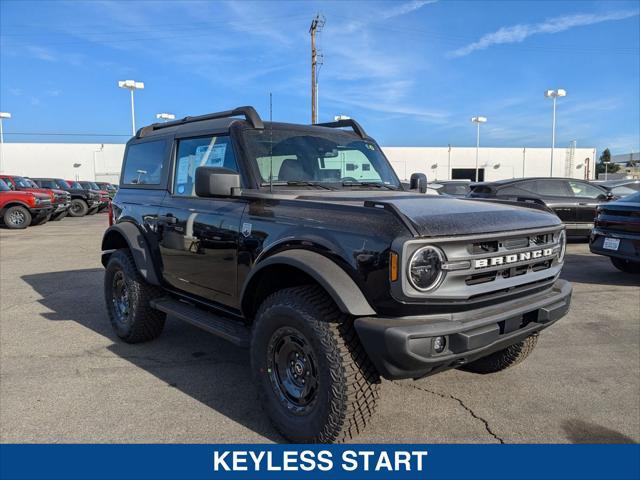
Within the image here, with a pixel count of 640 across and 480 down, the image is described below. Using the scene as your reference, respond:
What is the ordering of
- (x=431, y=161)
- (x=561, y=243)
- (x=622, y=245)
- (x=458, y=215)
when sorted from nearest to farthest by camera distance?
(x=458, y=215), (x=561, y=243), (x=622, y=245), (x=431, y=161)

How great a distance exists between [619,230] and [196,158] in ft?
20.3

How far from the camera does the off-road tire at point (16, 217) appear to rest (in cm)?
1677

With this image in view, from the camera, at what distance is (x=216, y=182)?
3.24 m

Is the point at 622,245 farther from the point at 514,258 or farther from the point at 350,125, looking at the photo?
the point at 514,258

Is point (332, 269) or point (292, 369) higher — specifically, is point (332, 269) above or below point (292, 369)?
above

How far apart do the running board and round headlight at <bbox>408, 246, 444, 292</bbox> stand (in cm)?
131

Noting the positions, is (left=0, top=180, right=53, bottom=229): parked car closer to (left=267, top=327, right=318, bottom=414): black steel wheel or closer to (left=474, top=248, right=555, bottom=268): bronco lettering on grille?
(left=267, top=327, right=318, bottom=414): black steel wheel

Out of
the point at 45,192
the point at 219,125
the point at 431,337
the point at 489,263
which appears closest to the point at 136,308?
the point at 219,125

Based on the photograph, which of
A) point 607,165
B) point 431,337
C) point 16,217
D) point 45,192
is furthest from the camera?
point 607,165

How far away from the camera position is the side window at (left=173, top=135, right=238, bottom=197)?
12.6 feet

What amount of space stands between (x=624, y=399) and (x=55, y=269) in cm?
892

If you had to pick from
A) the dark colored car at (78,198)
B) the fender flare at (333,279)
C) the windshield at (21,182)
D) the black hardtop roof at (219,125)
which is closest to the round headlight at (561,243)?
the fender flare at (333,279)

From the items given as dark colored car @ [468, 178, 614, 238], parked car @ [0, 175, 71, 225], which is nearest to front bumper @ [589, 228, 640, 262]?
dark colored car @ [468, 178, 614, 238]

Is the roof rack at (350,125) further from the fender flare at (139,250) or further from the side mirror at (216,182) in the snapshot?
the fender flare at (139,250)
